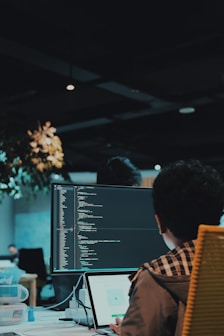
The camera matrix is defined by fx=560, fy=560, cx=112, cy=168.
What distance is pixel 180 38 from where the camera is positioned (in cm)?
449

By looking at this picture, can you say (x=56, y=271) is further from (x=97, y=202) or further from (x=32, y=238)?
(x=32, y=238)

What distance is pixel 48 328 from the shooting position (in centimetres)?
216

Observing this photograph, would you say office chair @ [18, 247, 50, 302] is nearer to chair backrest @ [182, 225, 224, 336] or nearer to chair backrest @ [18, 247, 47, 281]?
chair backrest @ [18, 247, 47, 281]

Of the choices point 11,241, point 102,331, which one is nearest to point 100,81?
point 102,331

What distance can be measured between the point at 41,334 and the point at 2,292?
416 mm

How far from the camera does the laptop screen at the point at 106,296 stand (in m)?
2.11

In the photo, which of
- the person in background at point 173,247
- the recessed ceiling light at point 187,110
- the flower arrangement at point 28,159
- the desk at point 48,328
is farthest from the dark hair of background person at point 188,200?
the recessed ceiling light at point 187,110

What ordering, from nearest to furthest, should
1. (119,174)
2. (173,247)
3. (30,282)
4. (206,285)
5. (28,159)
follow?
(206,285) → (173,247) → (119,174) → (28,159) → (30,282)

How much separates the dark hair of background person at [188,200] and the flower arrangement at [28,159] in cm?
229

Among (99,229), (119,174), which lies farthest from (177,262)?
(119,174)

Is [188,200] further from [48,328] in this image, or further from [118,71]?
[118,71]

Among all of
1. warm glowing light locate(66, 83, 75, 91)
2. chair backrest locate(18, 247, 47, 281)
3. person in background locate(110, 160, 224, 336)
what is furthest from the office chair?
person in background locate(110, 160, 224, 336)

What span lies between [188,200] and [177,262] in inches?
6.5

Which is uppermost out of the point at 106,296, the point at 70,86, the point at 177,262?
the point at 70,86
